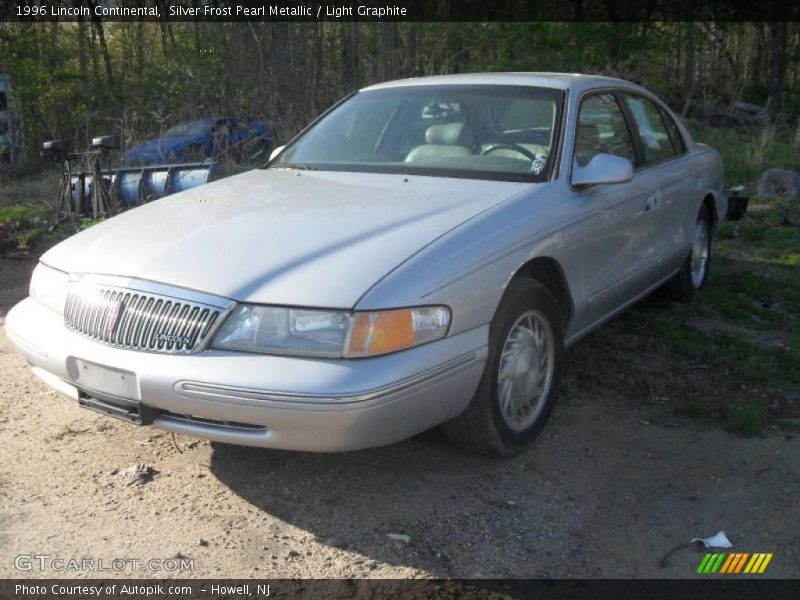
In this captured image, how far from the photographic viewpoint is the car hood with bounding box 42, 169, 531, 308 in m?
3.17

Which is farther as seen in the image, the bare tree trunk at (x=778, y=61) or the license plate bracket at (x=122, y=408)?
the bare tree trunk at (x=778, y=61)

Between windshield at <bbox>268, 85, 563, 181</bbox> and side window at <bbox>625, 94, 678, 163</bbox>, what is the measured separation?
0.91 meters

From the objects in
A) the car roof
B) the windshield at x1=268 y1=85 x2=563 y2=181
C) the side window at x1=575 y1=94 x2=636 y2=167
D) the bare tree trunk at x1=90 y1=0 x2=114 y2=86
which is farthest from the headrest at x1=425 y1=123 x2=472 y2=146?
the bare tree trunk at x1=90 y1=0 x2=114 y2=86

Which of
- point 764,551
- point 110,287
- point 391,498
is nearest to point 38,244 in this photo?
point 110,287

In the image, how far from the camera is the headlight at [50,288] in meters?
3.57

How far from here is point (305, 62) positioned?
14320 mm

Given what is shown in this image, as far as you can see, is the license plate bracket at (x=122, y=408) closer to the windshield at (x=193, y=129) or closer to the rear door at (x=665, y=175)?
the rear door at (x=665, y=175)

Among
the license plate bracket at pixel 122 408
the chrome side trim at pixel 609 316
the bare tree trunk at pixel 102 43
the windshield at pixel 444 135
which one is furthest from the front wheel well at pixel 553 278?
the bare tree trunk at pixel 102 43

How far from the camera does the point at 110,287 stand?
3.35 meters

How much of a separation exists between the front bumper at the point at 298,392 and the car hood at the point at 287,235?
239 mm

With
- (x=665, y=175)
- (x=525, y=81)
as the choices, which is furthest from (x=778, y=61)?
(x=525, y=81)

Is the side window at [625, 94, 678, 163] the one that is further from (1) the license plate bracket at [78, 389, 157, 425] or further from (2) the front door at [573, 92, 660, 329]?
(1) the license plate bracket at [78, 389, 157, 425]

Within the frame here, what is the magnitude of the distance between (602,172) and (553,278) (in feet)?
1.83

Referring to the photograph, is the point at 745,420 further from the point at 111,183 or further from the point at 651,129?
the point at 111,183
